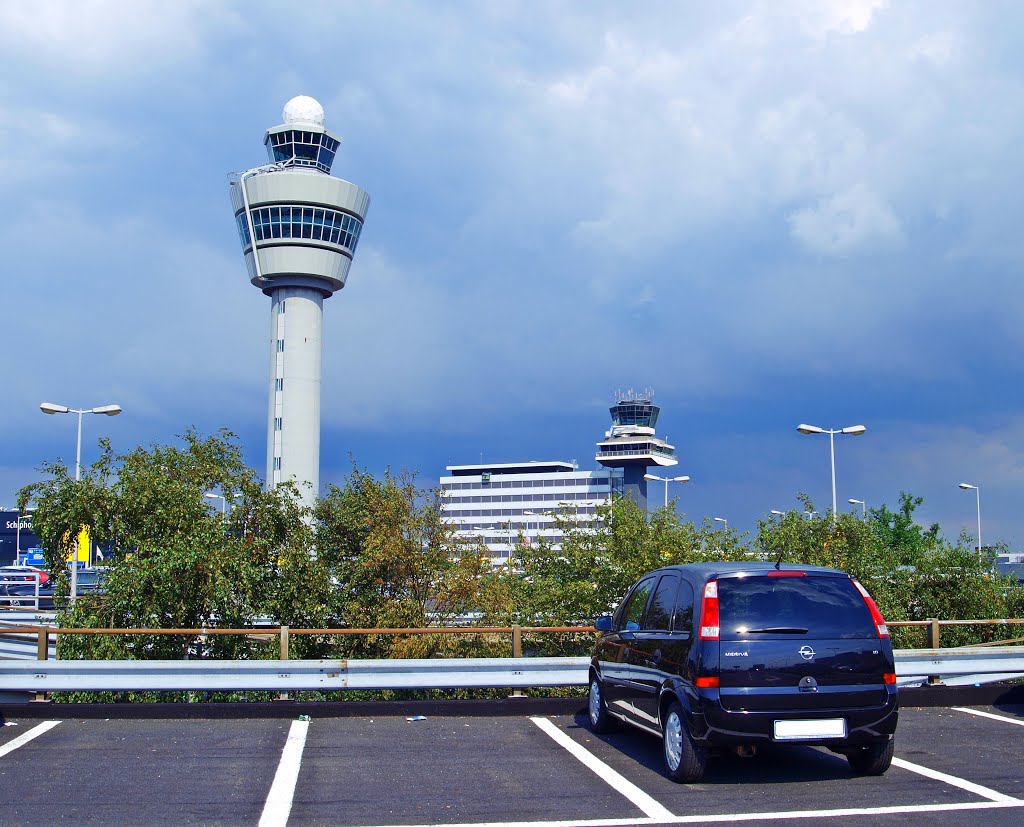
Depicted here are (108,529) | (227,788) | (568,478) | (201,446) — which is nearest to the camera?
(227,788)

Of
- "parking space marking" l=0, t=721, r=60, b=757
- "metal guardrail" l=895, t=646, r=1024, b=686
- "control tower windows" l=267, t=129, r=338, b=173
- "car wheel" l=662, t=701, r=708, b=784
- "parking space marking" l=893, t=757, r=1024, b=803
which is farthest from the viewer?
"control tower windows" l=267, t=129, r=338, b=173

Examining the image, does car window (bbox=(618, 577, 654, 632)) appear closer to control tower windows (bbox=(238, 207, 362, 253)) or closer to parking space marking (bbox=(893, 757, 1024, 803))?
parking space marking (bbox=(893, 757, 1024, 803))

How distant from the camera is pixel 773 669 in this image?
735 centimetres

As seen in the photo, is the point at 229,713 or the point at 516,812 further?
the point at 229,713

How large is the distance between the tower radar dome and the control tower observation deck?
76.0 metres

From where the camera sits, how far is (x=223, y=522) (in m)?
17.4

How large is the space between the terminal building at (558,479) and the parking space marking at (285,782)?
125 metres

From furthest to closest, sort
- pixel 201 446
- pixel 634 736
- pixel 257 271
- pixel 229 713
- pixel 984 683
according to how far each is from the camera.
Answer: pixel 257 271
pixel 201 446
pixel 984 683
pixel 229 713
pixel 634 736

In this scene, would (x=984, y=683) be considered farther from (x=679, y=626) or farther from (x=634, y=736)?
(x=679, y=626)

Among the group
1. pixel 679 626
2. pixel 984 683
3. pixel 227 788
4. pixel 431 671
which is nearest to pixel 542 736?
pixel 431 671

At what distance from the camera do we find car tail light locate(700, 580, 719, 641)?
294 inches

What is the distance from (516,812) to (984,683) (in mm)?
8495

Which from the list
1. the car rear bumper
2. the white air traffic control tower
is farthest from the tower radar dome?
the car rear bumper

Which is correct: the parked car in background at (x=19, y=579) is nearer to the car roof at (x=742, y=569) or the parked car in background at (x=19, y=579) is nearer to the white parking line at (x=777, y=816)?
the car roof at (x=742, y=569)
